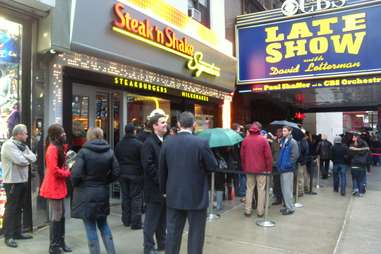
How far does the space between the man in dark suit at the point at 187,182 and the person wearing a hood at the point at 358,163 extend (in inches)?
285

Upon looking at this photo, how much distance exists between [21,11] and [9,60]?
0.76 meters

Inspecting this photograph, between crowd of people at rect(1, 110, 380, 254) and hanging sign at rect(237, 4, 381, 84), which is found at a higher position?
hanging sign at rect(237, 4, 381, 84)

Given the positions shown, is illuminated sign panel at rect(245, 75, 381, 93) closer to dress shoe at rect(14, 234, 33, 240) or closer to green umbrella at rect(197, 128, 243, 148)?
→ green umbrella at rect(197, 128, 243, 148)

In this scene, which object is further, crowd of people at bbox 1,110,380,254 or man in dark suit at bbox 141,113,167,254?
man in dark suit at bbox 141,113,167,254

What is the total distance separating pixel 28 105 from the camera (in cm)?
596

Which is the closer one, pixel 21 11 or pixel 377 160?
pixel 21 11

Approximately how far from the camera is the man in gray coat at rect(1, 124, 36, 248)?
5164mm

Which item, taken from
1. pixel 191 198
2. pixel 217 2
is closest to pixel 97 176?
pixel 191 198

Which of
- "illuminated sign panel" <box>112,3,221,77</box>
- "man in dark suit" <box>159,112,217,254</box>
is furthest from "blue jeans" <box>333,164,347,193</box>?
"man in dark suit" <box>159,112,217,254</box>

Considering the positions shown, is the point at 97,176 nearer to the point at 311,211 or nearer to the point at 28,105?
the point at 28,105

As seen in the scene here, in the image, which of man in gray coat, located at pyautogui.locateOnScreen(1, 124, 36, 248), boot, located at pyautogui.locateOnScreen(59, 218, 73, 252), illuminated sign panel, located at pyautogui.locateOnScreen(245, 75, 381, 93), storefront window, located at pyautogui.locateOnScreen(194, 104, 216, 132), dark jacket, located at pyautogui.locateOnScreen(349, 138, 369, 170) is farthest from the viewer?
storefront window, located at pyautogui.locateOnScreen(194, 104, 216, 132)

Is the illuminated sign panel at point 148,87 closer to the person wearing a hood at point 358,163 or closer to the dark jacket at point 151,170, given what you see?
the dark jacket at point 151,170

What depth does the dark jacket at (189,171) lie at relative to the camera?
4.07 metres

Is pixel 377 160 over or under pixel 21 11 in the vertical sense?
under
